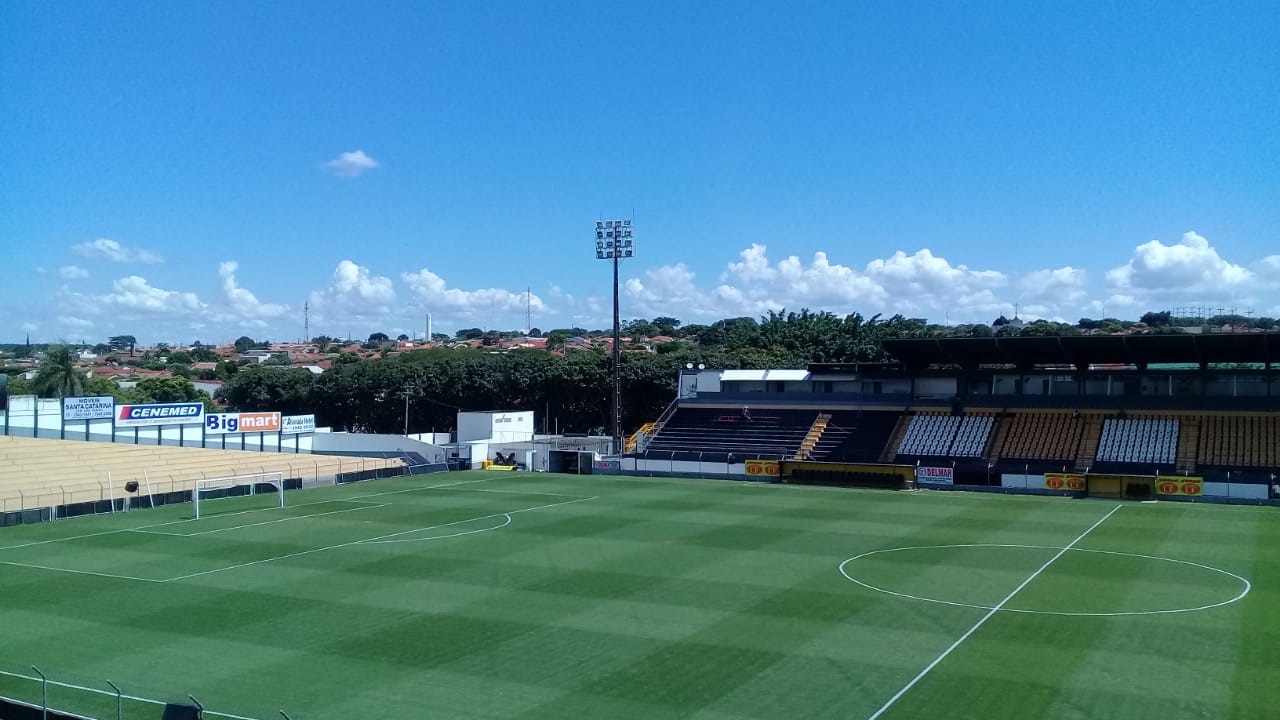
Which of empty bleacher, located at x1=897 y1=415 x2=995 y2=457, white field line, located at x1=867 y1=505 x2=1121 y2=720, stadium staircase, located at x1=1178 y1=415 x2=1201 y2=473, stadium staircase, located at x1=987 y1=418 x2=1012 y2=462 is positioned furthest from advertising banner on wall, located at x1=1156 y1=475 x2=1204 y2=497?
white field line, located at x1=867 y1=505 x2=1121 y2=720

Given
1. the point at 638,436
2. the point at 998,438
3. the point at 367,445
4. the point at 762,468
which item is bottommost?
the point at 762,468

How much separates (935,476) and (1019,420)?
28.5 feet

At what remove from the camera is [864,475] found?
4906 cm

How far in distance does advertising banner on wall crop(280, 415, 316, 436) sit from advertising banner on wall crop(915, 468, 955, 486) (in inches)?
1431

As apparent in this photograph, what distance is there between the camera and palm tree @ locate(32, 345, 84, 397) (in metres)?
78.1

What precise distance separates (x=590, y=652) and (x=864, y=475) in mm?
32877

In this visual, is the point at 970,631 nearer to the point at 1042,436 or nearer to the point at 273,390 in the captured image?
the point at 1042,436

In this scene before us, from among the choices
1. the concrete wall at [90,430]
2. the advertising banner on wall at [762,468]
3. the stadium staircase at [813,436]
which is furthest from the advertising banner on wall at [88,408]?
the stadium staircase at [813,436]

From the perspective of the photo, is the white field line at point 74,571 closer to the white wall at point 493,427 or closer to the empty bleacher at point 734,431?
the empty bleacher at point 734,431

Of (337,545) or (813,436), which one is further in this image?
(813,436)

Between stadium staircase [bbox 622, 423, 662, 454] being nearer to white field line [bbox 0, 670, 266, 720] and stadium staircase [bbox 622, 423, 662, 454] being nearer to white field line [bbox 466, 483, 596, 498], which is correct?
white field line [bbox 466, 483, 596, 498]

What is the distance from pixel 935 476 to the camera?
158 feet

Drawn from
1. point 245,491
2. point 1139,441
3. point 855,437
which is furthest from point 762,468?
point 245,491

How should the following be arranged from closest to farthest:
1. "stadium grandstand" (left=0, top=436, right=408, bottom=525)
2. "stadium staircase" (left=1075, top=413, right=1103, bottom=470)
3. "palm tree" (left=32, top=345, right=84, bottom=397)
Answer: "stadium grandstand" (left=0, top=436, right=408, bottom=525)
"stadium staircase" (left=1075, top=413, right=1103, bottom=470)
"palm tree" (left=32, top=345, right=84, bottom=397)
